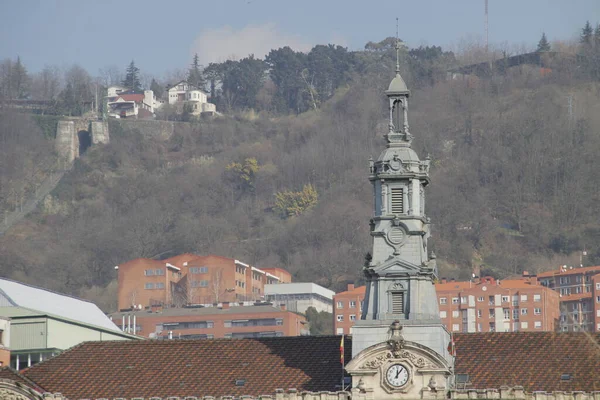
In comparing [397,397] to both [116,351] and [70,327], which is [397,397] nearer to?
[116,351]

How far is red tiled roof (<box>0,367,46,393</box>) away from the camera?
289 feet

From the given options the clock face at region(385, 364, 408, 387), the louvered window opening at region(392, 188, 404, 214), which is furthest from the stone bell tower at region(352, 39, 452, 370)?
the clock face at region(385, 364, 408, 387)

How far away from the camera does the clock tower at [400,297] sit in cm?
8494

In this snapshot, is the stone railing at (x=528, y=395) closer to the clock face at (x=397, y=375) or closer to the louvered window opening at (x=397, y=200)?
the clock face at (x=397, y=375)

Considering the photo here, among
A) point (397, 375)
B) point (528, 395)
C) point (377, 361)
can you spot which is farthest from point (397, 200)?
point (528, 395)

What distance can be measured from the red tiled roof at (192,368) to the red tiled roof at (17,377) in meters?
0.71

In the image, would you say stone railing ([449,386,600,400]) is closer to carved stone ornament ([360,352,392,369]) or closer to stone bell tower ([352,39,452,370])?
stone bell tower ([352,39,452,370])

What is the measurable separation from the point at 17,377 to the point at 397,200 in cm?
1862

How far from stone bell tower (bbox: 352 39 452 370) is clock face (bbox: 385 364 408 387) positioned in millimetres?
1267

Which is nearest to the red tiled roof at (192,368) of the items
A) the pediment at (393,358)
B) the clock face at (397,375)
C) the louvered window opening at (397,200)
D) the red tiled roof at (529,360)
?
the pediment at (393,358)

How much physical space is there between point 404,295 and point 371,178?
5.46m

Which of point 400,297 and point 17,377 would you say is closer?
point 400,297

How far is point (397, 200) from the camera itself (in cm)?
8712

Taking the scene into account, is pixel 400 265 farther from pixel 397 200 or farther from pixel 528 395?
pixel 528 395
